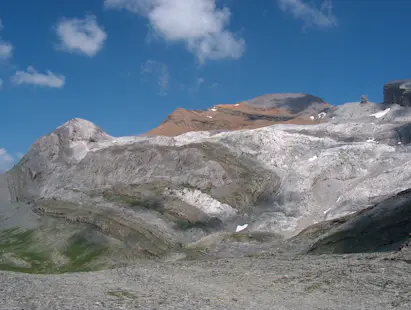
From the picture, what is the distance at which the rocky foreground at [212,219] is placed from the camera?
24891 millimetres

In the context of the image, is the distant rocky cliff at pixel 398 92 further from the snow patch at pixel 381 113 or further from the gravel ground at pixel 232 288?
the gravel ground at pixel 232 288

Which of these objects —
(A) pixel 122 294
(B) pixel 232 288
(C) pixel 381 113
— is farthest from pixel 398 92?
(A) pixel 122 294

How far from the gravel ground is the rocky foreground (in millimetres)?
115

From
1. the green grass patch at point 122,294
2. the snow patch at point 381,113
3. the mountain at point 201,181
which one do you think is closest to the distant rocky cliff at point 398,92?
the snow patch at point 381,113

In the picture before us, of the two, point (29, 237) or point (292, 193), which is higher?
point (292, 193)

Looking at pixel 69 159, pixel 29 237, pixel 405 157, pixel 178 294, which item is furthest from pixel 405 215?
pixel 69 159

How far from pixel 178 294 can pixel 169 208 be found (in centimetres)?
5464

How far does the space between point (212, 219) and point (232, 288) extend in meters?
48.6

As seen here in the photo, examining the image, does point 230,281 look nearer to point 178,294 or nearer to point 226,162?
point 178,294

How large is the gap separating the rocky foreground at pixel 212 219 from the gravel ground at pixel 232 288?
0.11m

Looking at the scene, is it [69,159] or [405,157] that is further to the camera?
[69,159]

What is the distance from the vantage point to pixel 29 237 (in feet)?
261

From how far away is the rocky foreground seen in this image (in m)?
Answer: 24.9

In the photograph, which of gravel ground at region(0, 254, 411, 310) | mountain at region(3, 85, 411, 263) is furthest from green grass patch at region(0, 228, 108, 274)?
gravel ground at region(0, 254, 411, 310)
